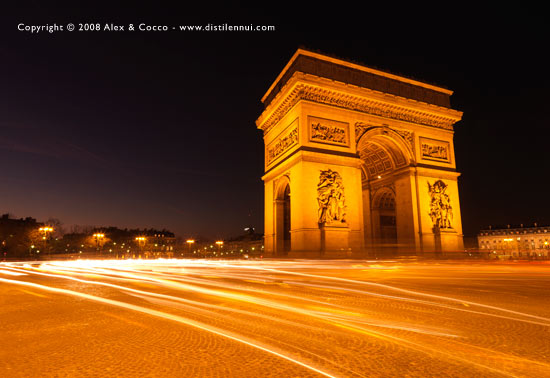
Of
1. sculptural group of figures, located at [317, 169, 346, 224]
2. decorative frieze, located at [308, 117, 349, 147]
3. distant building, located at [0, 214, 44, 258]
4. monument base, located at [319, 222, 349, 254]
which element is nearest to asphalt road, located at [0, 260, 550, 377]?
monument base, located at [319, 222, 349, 254]

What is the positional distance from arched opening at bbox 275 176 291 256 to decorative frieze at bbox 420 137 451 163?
10.3m

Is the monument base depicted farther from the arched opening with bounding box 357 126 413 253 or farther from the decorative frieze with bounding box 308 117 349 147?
the decorative frieze with bounding box 308 117 349 147

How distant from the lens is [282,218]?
2516cm

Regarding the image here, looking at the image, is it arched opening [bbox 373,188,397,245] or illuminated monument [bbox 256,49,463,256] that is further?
arched opening [bbox 373,188,397,245]

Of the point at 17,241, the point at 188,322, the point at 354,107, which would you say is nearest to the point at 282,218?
the point at 354,107

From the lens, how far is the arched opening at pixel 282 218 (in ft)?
79.8

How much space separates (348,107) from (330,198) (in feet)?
22.3

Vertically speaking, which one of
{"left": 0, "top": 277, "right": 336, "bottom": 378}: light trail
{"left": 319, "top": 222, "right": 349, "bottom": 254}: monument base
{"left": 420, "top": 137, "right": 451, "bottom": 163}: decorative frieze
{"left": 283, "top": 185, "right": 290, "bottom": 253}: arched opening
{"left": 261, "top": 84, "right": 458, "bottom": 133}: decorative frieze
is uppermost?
{"left": 261, "top": 84, "right": 458, "bottom": 133}: decorative frieze

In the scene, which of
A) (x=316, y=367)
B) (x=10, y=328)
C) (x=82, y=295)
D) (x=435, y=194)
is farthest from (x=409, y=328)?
(x=435, y=194)

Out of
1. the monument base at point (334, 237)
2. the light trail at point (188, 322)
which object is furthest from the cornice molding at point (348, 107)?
the light trail at point (188, 322)

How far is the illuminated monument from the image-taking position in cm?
2066

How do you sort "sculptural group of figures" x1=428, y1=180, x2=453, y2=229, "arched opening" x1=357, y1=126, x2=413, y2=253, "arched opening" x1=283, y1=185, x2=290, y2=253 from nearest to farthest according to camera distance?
"sculptural group of figures" x1=428, y1=180, x2=453, y2=229 → "arched opening" x1=357, y1=126, x2=413, y2=253 → "arched opening" x1=283, y1=185, x2=290, y2=253

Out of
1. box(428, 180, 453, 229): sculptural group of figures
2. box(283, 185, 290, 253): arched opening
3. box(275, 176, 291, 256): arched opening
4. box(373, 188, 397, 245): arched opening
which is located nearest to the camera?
box(428, 180, 453, 229): sculptural group of figures

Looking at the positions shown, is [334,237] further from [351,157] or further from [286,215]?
[286,215]
